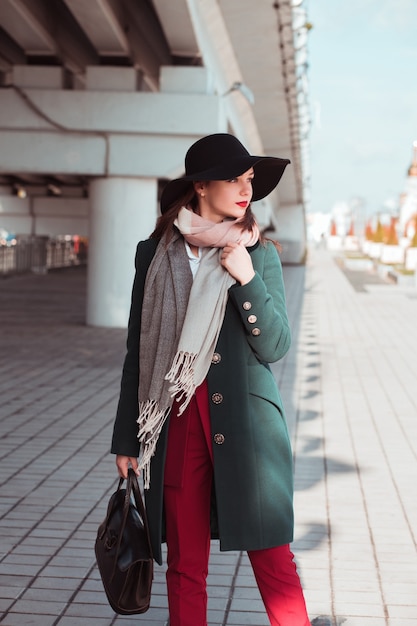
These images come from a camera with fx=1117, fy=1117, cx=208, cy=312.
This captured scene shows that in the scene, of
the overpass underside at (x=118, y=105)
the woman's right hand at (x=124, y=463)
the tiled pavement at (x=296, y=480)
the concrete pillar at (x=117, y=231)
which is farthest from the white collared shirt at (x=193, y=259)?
the concrete pillar at (x=117, y=231)

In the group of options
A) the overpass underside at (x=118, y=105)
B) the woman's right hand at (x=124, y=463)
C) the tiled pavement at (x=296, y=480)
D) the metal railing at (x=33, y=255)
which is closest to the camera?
the woman's right hand at (x=124, y=463)

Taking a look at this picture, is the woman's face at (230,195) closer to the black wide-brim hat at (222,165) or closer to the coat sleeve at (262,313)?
the black wide-brim hat at (222,165)

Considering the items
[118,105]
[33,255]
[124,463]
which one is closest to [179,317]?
[124,463]

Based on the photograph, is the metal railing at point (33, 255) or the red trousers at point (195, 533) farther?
the metal railing at point (33, 255)

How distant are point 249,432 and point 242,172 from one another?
0.76m

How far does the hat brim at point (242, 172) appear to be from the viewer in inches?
128

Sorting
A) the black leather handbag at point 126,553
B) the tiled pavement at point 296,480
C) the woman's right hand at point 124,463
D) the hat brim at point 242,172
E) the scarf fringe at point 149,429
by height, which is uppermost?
the hat brim at point 242,172

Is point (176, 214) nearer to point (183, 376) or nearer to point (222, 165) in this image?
point (222, 165)

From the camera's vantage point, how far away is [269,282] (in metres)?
3.39

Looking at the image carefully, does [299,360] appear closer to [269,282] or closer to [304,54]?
[304,54]

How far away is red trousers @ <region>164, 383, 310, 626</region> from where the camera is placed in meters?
3.29

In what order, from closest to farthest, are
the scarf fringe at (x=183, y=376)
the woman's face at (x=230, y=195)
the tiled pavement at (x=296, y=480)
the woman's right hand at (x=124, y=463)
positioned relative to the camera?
the scarf fringe at (x=183, y=376), the woman's face at (x=230, y=195), the woman's right hand at (x=124, y=463), the tiled pavement at (x=296, y=480)

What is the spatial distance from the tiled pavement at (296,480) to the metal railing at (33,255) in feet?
73.5

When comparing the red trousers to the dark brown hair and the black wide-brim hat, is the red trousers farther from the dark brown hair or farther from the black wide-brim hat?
the black wide-brim hat
